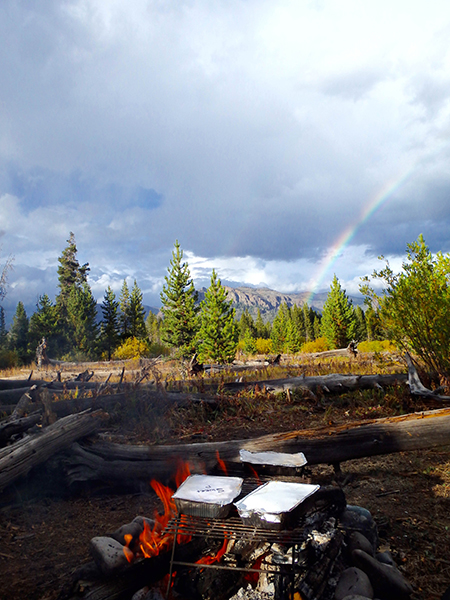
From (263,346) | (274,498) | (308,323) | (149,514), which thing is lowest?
(149,514)

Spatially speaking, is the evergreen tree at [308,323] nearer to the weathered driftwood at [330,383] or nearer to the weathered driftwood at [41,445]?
the weathered driftwood at [330,383]

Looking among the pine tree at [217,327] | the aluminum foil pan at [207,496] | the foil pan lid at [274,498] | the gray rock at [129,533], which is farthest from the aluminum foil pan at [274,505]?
the pine tree at [217,327]

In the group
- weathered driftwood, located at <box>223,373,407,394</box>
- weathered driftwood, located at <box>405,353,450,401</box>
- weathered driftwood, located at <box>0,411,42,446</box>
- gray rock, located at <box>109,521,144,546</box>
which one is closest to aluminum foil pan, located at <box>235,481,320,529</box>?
gray rock, located at <box>109,521,144,546</box>

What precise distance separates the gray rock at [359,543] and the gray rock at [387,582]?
18cm

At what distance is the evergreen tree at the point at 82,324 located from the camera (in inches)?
1446

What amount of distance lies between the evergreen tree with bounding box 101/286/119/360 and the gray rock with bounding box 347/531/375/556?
39.7 m

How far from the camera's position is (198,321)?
3328cm

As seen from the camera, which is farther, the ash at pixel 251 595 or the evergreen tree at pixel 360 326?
the evergreen tree at pixel 360 326

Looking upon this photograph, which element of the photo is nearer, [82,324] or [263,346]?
[82,324]

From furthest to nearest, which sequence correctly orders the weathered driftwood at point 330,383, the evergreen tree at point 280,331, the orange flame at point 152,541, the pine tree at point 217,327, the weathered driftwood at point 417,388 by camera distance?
1. the evergreen tree at point 280,331
2. the pine tree at point 217,327
3. the weathered driftwood at point 330,383
4. the weathered driftwood at point 417,388
5. the orange flame at point 152,541

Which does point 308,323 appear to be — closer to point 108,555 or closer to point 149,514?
point 149,514

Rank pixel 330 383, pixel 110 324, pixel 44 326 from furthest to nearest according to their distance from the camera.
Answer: pixel 110 324 → pixel 44 326 → pixel 330 383

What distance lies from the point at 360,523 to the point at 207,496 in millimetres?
1422

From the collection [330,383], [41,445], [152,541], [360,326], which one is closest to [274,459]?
[152,541]
